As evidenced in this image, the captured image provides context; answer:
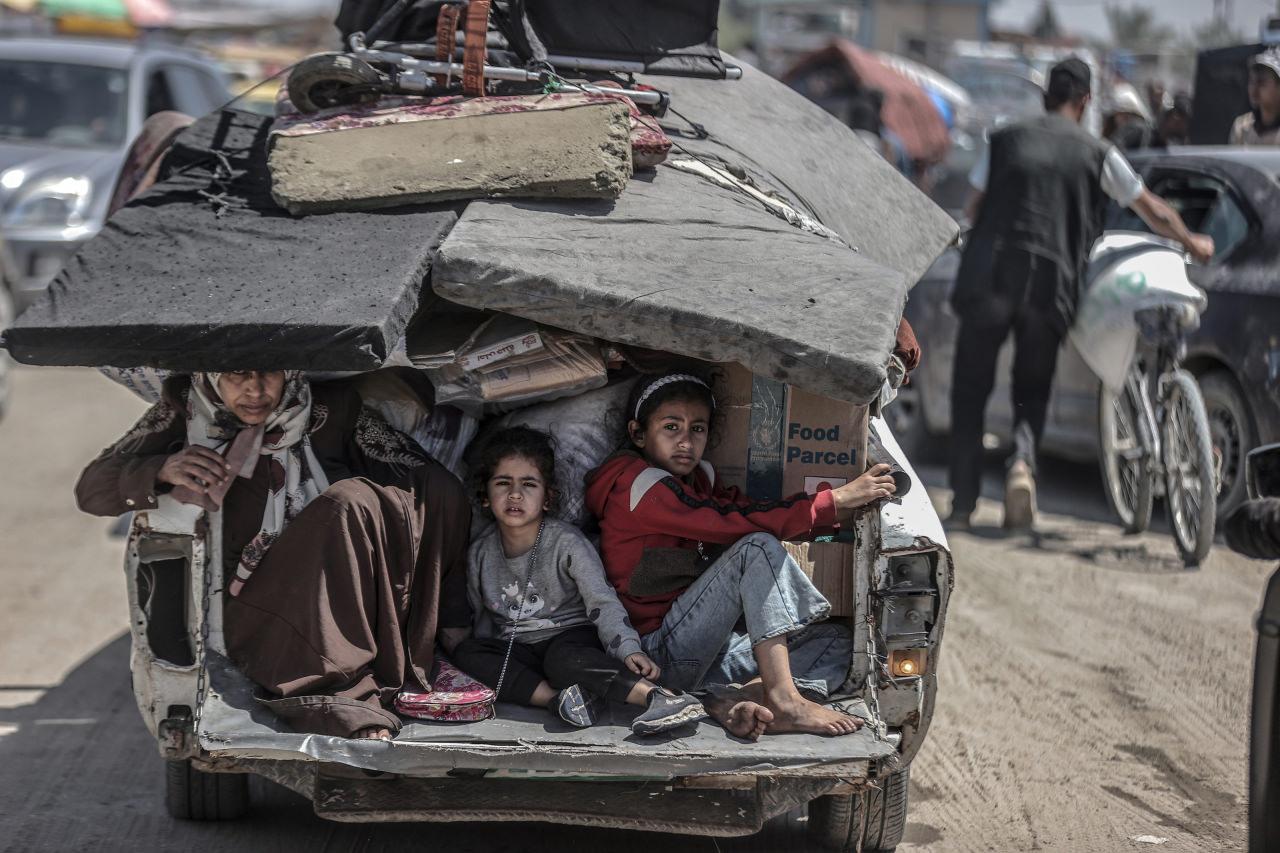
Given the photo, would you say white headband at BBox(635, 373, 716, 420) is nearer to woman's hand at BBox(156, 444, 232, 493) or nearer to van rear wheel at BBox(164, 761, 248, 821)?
woman's hand at BBox(156, 444, 232, 493)

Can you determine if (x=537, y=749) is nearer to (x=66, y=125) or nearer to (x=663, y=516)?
(x=663, y=516)

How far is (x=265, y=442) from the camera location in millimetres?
4395

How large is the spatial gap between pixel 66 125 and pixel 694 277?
10.1 meters

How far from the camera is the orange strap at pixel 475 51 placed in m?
4.93

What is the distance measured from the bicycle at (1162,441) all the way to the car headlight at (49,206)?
7809mm

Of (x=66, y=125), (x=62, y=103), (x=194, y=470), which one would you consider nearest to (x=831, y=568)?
(x=194, y=470)

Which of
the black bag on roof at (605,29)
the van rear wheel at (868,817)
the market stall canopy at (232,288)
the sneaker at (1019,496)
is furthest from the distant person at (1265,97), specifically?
the market stall canopy at (232,288)

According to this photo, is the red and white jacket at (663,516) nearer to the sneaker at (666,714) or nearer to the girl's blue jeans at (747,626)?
the girl's blue jeans at (747,626)

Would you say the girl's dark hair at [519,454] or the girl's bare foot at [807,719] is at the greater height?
the girl's dark hair at [519,454]

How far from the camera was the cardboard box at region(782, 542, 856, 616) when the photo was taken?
439cm

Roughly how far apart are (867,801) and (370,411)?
1.85 meters

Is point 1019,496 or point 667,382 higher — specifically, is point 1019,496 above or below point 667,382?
below

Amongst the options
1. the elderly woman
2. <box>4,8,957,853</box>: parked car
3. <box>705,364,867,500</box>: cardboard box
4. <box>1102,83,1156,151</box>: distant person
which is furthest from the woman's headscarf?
<box>1102,83,1156,151</box>: distant person

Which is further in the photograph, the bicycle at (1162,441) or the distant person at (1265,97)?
the distant person at (1265,97)
